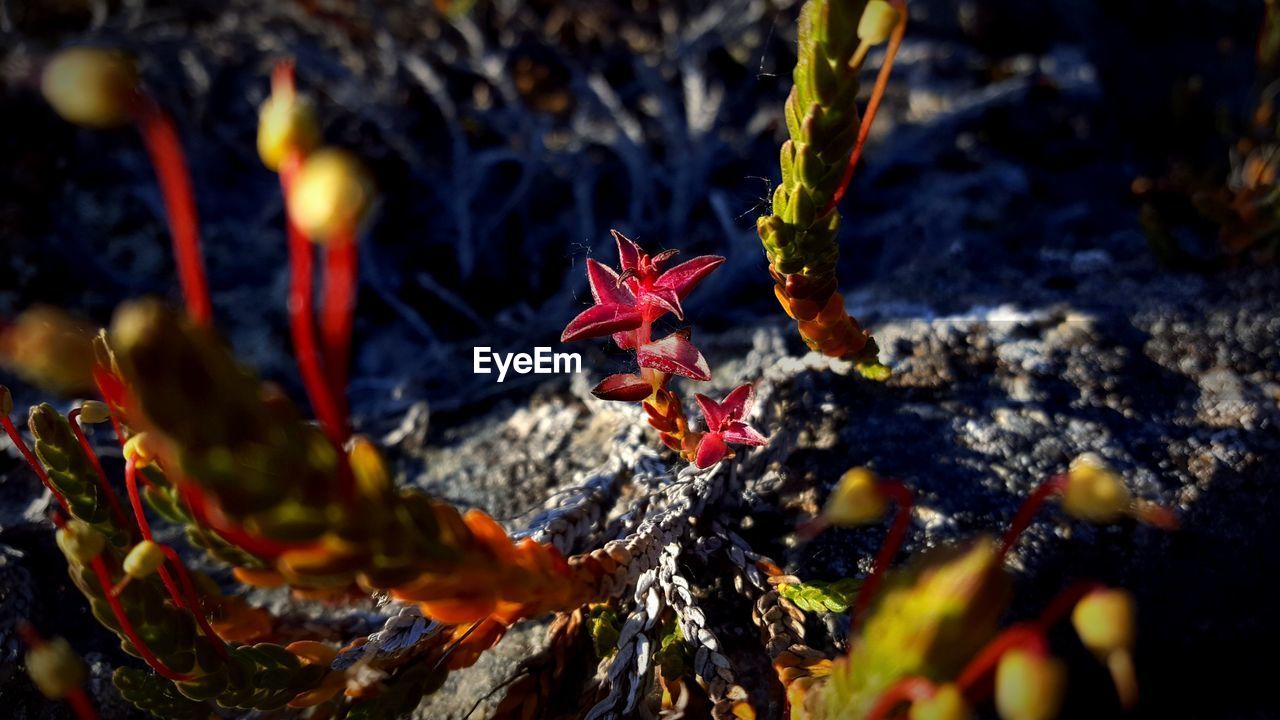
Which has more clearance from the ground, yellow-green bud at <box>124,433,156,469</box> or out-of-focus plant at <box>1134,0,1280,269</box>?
yellow-green bud at <box>124,433,156,469</box>

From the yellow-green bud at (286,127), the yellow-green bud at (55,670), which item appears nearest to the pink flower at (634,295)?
the yellow-green bud at (286,127)

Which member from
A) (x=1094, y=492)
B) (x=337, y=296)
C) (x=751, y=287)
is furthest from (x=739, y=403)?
(x=751, y=287)

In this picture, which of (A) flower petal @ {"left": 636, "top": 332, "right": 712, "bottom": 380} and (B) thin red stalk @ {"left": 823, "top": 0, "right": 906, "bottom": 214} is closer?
(B) thin red stalk @ {"left": 823, "top": 0, "right": 906, "bottom": 214}

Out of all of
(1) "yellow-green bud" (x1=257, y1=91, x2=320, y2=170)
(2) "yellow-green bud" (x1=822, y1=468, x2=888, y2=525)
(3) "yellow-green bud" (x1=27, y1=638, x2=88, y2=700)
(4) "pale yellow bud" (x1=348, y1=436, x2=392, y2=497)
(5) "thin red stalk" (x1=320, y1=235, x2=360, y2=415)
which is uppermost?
(1) "yellow-green bud" (x1=257, y1=91, x2=320, y2=170)

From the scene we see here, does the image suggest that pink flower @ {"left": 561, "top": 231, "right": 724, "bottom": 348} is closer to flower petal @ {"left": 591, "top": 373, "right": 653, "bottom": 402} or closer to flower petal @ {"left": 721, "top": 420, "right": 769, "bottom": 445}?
flower petal @ {"left": 591, "top": 373, "right": 653, "bottom": 402}

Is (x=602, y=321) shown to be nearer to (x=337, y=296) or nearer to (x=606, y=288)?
(x=606, y=288)

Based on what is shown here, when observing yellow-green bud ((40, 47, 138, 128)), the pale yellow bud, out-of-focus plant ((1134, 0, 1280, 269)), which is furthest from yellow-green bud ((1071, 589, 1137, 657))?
out-of-focus plant ((1134, 0, 1280, 269))
